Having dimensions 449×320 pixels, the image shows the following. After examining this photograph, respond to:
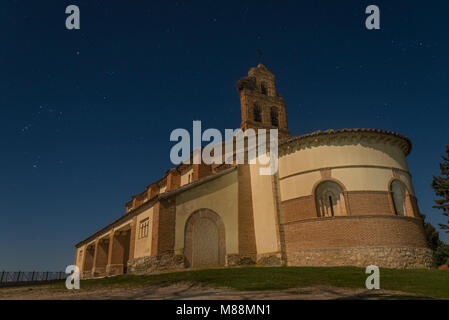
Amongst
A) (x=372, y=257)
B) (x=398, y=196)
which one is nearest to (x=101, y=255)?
(x=372, y=257)

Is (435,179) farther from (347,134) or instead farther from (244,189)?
(244,189)

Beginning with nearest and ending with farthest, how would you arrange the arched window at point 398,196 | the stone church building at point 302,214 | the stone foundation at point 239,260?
1. the stone church building at point 302,214
2. the arched window at point 398,196
3. the stone foundation at point 239,260

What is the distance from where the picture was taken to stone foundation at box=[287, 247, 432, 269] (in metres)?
16.3

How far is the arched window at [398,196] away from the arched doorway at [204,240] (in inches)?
421

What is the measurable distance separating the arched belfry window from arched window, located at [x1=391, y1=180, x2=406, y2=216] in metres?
3.21

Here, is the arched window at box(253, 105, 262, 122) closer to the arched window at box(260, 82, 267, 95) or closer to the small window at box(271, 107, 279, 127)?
the small window at box(271, 107, 279, 127)

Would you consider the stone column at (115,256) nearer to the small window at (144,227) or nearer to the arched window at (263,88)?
the small window at (144,227)

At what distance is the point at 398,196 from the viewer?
60.9 ft

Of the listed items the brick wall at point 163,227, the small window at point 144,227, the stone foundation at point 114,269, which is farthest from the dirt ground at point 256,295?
the stone foundation at point 114,269

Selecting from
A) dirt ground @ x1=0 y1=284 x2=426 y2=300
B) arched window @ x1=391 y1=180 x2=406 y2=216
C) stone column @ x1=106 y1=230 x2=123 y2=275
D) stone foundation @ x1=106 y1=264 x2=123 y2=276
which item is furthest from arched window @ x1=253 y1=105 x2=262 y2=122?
dirt ground @ x1=0 y1=284 x2=426 y2=300

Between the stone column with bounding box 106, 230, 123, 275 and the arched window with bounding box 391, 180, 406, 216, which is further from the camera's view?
the stone column with bounding box 106, 230, 123, 275

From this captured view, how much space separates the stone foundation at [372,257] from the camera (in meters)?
16.3
